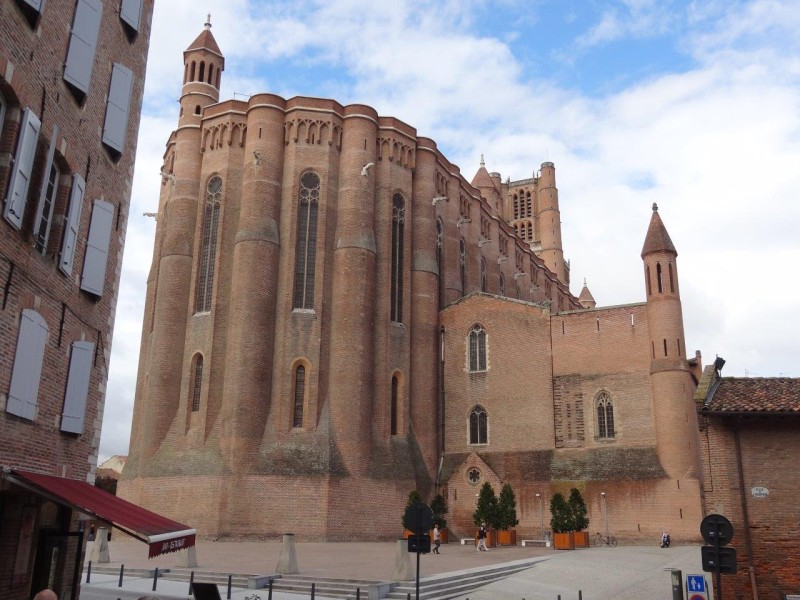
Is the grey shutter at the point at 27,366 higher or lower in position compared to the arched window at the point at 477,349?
lower

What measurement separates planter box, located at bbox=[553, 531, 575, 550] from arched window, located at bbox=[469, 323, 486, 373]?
35.0 feet

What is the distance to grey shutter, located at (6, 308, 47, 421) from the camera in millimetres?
10312

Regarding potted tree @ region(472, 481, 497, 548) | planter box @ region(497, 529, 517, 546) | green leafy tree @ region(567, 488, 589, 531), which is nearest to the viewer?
green leafy tree @ region(567, 488, 589, 531)

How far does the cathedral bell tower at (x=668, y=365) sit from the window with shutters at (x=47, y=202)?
28132 millimetres

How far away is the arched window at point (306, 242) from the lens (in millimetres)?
34375

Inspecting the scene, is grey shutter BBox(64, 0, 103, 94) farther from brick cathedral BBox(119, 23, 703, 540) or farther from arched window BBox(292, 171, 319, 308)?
arched window BBox(292, 171, 319, 308)

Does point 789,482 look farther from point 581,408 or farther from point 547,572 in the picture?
point 581,408

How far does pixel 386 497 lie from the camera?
107 feet

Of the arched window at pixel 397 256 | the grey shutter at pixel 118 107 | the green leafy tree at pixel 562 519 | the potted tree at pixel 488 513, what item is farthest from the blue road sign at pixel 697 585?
the arched window at pixel 397 256

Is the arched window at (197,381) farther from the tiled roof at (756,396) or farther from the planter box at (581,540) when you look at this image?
the tiled roof at (756,396)

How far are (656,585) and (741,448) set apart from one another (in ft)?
15.0

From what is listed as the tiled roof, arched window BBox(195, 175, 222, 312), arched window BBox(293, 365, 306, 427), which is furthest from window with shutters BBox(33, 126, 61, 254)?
arched window BBox(195, 175, 222, 312)

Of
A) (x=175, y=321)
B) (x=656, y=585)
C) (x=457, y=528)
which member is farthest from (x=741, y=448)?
(x=175, y=321)

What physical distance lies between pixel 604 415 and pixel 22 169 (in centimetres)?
2981
